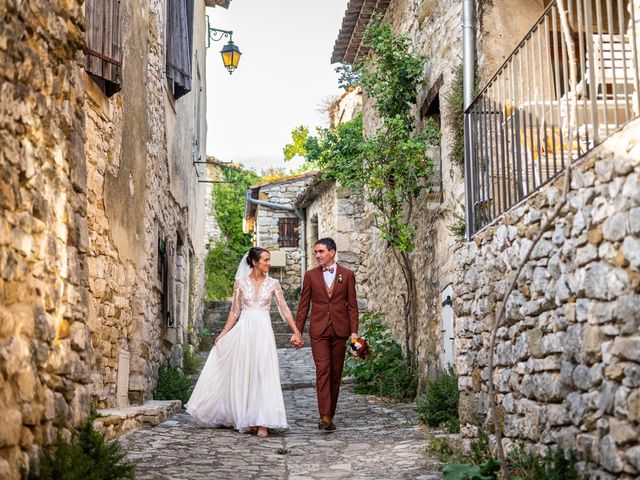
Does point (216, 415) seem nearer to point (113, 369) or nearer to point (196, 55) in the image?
point (113, 369)

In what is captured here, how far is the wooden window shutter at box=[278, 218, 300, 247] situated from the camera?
868 inches

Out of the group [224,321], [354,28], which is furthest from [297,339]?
[224,321]

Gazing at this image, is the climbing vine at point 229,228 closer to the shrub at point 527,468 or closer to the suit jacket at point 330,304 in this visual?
the suit jacket at point 330,304

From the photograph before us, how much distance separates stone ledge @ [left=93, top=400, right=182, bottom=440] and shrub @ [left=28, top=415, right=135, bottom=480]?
1.48 metres

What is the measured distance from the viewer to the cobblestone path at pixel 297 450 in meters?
5.39

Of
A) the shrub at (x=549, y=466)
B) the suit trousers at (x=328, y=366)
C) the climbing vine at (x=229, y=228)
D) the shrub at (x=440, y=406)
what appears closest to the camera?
the shrub at (x=549, y=466)

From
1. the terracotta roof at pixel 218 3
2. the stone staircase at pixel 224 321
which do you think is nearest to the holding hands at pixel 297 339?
the stone staircase at pixel 224 321

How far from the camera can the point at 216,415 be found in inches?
310

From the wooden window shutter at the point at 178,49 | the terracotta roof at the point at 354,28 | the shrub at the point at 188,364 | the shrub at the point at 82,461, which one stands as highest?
the terracotta roof at the point at 354,28

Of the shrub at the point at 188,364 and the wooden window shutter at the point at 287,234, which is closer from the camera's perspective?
the shrub at the point at 188,364

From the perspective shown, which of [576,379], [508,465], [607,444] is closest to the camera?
[607,444]

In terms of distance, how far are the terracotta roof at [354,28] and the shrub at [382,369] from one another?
13.8 feet

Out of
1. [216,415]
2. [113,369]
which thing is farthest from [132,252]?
[216,415]

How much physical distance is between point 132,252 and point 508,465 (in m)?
4.50
